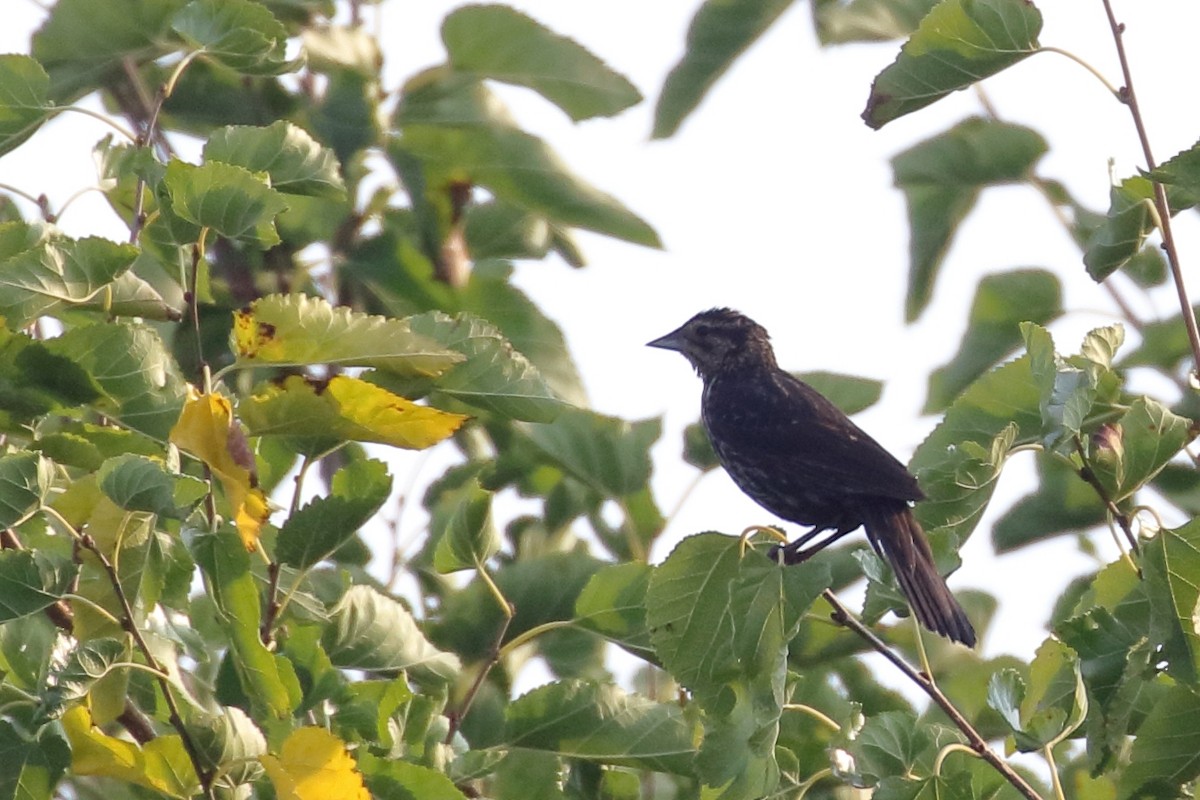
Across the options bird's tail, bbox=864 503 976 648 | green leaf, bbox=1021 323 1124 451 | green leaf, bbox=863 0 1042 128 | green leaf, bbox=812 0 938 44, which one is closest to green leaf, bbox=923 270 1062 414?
bird's tail, bbox=864 503 976 648

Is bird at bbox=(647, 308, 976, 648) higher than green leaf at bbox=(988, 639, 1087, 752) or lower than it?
lower

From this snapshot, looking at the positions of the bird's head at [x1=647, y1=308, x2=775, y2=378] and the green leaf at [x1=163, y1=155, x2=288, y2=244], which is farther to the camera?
the bird's head at [x1=647, y1=308, x2=775, y2=378]

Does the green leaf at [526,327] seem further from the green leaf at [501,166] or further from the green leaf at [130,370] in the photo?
the green leaf at [130,370]

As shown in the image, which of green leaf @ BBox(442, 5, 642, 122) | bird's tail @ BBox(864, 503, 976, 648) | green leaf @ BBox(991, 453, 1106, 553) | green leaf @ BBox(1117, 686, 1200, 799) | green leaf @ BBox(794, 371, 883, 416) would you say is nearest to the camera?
green leaf @ BBox(1117, 686, 1200, 799)

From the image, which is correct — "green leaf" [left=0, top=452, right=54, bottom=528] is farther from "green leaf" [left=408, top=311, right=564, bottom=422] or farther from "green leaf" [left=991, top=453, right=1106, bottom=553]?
"green leaf" [left=991, top=453, right=1106, bottom=553]

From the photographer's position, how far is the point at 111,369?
344 cm

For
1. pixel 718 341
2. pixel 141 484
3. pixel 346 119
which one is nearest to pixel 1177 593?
pixel 141 484

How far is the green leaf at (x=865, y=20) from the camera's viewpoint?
4832 mm

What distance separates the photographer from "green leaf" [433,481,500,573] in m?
3.85

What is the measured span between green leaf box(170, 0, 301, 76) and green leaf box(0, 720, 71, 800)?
156cm

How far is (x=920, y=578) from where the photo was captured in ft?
14.5

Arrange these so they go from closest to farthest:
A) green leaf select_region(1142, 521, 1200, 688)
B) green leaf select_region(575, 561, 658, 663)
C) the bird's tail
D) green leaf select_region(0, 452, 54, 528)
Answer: green leaf select_region(0, 452, 54, 528) < green leaf select_region(1142, 521, 1200, 688) < green leaf select_region(575, 561, 658, 663) < the bird's tail

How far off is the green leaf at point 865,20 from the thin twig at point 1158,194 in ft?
4.51

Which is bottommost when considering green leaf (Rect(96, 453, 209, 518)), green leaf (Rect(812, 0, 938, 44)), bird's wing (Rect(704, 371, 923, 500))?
bird's wing (Rect(704, 371, 923, 500))
